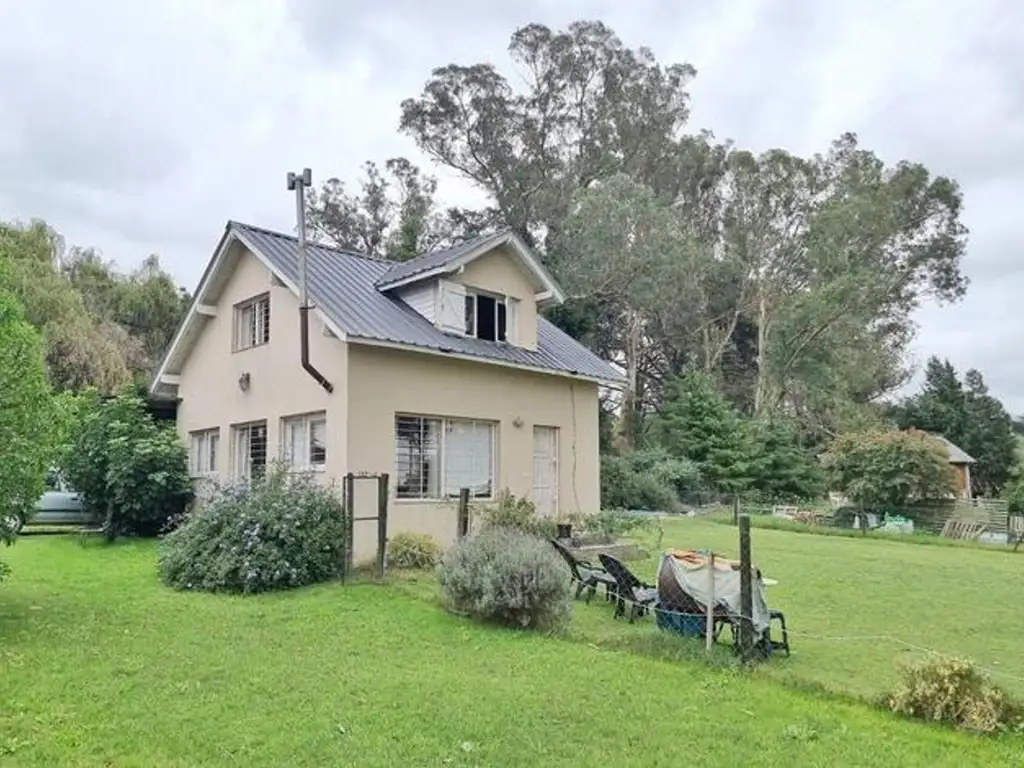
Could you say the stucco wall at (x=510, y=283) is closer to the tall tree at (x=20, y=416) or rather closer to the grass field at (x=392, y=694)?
the grass field at (x=392, y=694)

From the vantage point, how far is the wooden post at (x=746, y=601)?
7.83 meters

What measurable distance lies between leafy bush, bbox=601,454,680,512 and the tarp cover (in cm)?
1920

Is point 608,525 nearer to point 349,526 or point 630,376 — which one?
point 349,526

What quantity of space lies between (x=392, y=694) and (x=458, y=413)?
363 inches

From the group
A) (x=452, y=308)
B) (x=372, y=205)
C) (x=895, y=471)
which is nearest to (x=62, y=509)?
(x=452, y=308)

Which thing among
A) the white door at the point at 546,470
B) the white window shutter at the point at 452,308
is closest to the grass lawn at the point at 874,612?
the white door at the point at 546,470

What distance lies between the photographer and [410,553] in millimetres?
13375

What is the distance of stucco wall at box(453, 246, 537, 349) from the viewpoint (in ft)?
55.6

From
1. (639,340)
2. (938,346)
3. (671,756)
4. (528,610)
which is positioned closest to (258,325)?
(528,610)

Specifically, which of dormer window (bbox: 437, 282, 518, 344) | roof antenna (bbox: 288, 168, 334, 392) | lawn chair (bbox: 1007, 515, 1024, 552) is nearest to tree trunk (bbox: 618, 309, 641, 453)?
lawn chair (bbox: 1007, 515, 1024, 552)

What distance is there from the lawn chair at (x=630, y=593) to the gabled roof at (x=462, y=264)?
7.40 meters

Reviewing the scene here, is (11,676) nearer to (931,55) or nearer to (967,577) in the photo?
(967,577)

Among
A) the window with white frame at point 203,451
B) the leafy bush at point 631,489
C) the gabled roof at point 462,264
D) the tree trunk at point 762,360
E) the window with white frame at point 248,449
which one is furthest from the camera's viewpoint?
the tree trunk at point 762,360

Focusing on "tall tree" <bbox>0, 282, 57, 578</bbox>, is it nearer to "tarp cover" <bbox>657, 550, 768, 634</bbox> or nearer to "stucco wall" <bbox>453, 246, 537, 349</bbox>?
"tarp cover" <bbox>657, 550, 768, 634</bbox>
